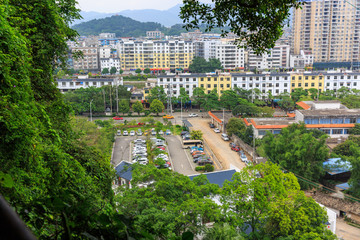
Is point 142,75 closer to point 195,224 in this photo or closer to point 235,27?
point 195,224

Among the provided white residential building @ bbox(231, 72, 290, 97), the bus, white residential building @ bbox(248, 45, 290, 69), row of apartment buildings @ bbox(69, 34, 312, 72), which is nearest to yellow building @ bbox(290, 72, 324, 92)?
white residential building @ bbox(231, 72, 290, 97)

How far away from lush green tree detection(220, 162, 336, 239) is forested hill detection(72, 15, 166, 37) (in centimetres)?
7012

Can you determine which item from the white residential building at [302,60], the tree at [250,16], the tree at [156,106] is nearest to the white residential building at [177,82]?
the tree at [156,106]

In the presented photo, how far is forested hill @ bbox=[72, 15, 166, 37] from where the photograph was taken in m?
75.7

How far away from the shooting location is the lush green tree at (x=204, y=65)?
36.6m

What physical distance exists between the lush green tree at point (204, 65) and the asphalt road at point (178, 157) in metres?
19.7

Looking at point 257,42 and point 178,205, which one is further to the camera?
point 178,205

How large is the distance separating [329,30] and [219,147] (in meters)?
30.7

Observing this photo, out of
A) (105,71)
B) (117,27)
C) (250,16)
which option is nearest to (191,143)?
(250,16)

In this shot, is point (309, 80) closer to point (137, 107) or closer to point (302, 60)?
point (137, 107)

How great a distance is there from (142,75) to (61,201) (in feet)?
122

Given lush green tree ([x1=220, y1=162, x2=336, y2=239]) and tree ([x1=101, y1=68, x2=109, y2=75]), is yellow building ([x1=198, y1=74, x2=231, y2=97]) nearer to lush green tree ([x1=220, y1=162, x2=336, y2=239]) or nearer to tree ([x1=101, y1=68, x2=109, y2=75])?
tree ([x1=101, y1=68, x2=109, y2=75])

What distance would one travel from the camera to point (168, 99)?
2380 cm

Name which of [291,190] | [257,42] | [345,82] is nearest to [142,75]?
[345,82]
